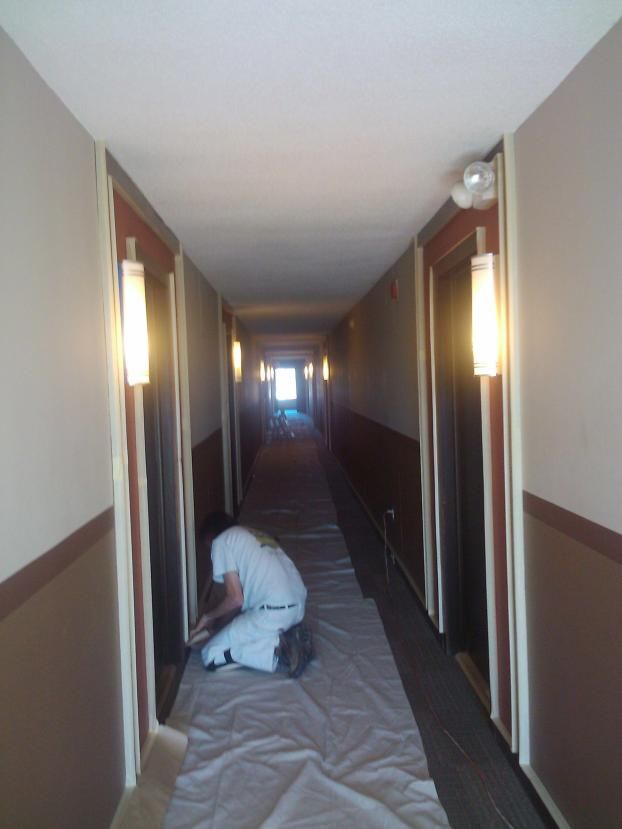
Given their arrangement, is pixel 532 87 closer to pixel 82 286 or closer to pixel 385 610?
pixel 82 286

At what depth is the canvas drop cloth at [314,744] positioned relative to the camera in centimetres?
202

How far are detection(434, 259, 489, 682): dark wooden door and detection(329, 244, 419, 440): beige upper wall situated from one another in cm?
49

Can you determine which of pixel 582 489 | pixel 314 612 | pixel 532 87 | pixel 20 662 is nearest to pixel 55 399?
pixel 20 662

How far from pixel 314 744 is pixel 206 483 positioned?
2050 mm

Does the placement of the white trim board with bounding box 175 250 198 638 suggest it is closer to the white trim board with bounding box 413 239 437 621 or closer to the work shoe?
the work shoe

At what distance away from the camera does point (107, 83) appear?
160 cm

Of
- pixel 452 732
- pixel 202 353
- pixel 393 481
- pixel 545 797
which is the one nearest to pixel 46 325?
pixel 545 797

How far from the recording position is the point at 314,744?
2395mm

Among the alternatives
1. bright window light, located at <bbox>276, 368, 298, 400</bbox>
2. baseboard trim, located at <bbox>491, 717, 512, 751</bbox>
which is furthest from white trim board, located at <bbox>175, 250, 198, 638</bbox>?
bright window light, located at <bbox>276, 368, 298, 400</bbox>

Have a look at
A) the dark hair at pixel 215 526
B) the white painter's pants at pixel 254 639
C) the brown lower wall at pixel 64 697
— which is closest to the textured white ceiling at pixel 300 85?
the brown lower wall at pixel 64 697

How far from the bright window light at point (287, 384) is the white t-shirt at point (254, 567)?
21.1 meters

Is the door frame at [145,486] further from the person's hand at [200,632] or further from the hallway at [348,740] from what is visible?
the hallway at [348,740]

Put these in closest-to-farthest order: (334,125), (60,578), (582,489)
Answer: (60,578), (582,489), (334,125)

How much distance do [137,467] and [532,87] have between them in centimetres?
172
